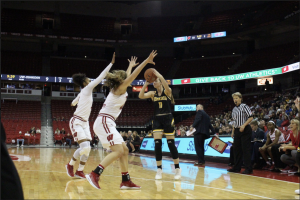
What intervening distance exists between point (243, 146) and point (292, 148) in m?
1.07

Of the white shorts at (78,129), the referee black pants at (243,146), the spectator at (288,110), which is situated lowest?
the referee black pants at (243,146)

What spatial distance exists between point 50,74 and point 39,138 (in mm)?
11345

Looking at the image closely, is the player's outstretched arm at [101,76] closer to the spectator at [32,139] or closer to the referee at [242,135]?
the referee at [242,135]

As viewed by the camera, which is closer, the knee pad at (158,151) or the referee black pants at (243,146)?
the knee pad at (158,151)

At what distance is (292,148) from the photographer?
6621 millimetres

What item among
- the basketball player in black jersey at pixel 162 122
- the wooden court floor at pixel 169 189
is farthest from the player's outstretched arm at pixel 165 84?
the wooden court floor at pixel 169 189

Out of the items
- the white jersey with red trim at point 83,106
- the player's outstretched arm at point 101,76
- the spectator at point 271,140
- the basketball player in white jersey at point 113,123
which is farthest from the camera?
the spectator at point 271,140

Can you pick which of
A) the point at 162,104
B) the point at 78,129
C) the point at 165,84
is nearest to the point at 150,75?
the point at 165,84

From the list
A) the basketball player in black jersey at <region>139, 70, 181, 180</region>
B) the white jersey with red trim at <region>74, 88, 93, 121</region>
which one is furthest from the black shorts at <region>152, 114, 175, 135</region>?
the white jersey with red trim at <region>74, 88, 93, 121</region>

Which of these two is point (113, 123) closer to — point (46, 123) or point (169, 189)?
point (169, 189)

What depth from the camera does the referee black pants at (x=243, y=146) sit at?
6.97m

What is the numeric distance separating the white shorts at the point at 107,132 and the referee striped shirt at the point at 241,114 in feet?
12.0

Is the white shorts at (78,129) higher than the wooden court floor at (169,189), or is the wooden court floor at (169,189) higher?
the white shorts at (78,129)

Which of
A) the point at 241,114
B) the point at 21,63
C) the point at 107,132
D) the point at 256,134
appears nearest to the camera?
the point at 107,132
